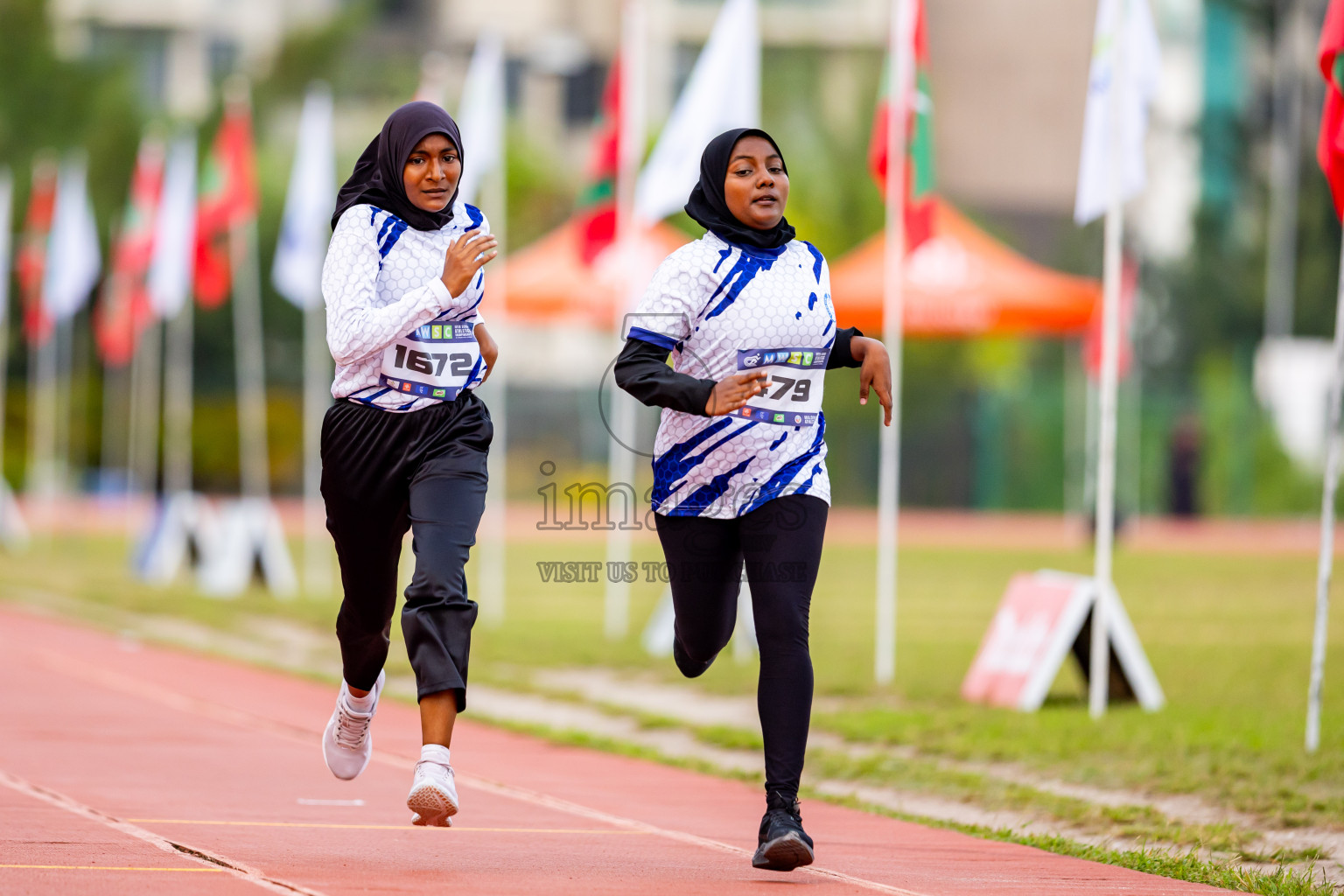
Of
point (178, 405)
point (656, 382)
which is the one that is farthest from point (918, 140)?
point (178, 405)

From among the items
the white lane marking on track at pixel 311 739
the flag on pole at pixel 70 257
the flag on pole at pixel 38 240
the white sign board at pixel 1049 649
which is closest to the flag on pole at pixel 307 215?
the flag on pole at pixel 70 257

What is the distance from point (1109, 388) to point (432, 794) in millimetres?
5974

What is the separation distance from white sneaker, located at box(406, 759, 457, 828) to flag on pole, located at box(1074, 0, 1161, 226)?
6169 mm

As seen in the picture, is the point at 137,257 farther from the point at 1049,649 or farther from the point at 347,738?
the point at 347,738

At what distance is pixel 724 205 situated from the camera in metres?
5.64

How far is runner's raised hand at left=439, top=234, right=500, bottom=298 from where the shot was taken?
538 centimetres

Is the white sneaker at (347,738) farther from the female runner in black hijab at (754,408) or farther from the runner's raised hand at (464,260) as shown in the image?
the runner's raised hand at (464,260)

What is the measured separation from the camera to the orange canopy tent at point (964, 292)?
1928 centimetres

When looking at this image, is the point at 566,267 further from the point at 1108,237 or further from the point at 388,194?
the point at 388,194

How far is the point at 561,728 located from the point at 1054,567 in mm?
14180

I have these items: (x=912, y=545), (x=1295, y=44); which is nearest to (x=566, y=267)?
(x=912, y=545)

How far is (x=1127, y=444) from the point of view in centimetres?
3609

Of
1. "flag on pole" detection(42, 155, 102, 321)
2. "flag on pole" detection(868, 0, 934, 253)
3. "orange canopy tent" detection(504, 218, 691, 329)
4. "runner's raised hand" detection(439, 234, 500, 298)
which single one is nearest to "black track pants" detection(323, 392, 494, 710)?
Result: "runner's raised hand" detection(439, 234, 500, 298)

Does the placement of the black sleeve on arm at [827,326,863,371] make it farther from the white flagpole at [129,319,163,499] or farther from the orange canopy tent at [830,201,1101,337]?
the white flagpole at [129,319,163,499]
